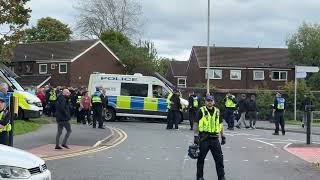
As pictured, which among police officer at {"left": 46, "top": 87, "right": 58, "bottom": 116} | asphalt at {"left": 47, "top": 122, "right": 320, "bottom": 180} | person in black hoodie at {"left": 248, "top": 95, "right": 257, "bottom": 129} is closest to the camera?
asphalt at {"left": 47, "top": 122, "right": 320, "bottom": 180}

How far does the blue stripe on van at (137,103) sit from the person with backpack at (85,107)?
3.76 metres

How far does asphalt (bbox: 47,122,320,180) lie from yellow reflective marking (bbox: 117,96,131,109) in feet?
38.2

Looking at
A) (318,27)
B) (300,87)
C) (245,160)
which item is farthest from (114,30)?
(245,160)

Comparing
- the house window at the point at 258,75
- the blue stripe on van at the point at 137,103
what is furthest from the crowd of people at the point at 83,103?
the house window at the point at 258,75

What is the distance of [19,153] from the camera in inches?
326

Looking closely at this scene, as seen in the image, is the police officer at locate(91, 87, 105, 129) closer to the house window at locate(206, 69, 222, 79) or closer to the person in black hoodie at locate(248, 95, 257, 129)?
the person in black hoodie at locate(248, 95, 257, 129)

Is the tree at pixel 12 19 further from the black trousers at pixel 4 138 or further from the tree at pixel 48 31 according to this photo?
the tree at pixel 48 31

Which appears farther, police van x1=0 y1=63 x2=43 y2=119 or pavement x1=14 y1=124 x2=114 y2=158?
police van x1=0 y1=63 x2=43 y2=119

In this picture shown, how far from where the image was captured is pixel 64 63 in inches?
2361

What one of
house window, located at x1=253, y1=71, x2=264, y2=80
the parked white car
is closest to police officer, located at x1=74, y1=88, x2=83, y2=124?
the parked white car

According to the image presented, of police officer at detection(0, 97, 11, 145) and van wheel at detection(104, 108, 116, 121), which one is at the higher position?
police officer at detection(0, 97, 11, 145)

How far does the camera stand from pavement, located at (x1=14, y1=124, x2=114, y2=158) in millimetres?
15703

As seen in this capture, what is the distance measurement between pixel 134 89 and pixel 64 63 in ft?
98.5

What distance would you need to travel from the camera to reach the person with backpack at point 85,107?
26.4m
